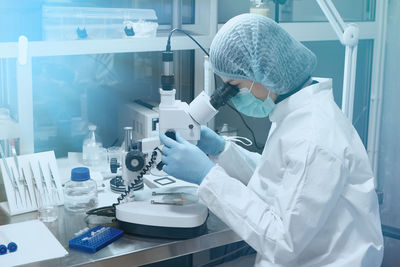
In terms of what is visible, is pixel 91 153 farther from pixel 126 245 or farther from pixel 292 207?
pixel 292 207

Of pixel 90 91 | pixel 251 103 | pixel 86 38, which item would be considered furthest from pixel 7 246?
pixel 90 91

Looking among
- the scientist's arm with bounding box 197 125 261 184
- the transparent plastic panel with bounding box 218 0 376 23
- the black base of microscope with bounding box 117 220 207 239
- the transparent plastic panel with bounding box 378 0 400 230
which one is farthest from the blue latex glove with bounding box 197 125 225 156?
the transparent plastic panel with bounding box 378 0 400 230

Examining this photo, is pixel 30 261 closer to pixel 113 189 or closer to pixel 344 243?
pixel 113 189

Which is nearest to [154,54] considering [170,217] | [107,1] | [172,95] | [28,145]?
[107,1]

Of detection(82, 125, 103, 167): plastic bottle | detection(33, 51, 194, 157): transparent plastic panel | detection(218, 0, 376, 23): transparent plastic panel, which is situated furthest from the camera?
detection(218, 0, 376, 23): transparent plastic panel

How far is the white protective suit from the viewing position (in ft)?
3.89

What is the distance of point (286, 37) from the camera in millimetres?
1347

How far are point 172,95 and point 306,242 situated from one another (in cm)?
51

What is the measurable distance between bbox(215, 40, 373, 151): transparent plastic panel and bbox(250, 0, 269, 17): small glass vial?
454 millimetres

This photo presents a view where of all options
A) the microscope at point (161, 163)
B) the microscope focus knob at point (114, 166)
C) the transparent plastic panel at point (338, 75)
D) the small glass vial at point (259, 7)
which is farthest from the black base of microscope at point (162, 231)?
the transparent plastic panel at point (338, 75)

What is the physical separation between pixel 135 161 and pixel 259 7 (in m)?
0.93

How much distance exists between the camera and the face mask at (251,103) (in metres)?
1.41

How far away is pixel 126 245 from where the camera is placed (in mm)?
1335

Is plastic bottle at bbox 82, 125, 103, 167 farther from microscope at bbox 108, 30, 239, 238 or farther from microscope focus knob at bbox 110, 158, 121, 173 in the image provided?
microscope at bbox 108, 30, 239, 238
